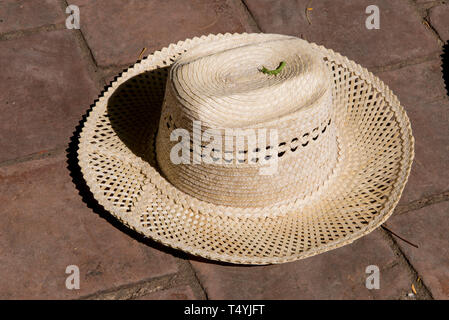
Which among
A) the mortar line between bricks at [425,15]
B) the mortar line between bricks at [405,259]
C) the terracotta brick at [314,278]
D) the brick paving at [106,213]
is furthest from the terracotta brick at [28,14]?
the mortar line between bricks at [405,259]

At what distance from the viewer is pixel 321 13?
10.6 feet

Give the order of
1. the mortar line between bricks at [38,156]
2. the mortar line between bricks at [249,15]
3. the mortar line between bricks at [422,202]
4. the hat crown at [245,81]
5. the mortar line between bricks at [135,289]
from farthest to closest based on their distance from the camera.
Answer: the mortar line between bricks at [249,15] → the mortar line between bricks at [38,156] → the mortar line between bricks at [422,202] → the mortar line between bricks at [135,289] → the hat crown at [245,81]

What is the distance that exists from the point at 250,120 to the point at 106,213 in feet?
2.58

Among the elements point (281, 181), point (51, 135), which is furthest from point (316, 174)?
point (51, 135)

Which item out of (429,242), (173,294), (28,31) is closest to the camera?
(173,294)

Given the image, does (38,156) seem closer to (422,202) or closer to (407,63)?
(422,202)

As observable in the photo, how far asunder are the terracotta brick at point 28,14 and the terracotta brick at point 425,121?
175 centimetres

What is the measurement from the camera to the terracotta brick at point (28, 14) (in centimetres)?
312

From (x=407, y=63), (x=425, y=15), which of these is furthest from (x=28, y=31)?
(x=425, y=15)

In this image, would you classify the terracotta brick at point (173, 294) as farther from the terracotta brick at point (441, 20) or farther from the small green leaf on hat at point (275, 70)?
the terracotta brick at point (441, 20)

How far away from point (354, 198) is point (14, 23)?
2.03m

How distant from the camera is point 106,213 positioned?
2.39 metres

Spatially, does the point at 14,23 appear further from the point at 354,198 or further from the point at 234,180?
the point at 354,198
